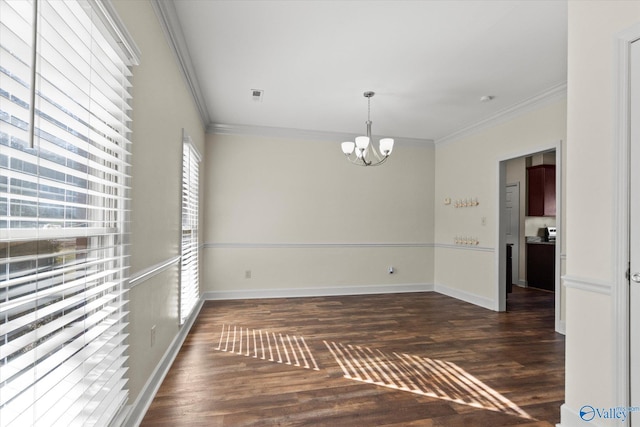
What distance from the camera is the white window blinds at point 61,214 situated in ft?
3.01

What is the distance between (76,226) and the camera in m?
1.34

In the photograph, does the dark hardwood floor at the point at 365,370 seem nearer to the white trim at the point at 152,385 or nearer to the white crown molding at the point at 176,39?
the white trim at the point at 152,385

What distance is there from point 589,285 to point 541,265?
5218 millimetres

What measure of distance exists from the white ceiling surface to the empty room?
3 centimetres

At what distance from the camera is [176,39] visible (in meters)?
Answer: 2.62

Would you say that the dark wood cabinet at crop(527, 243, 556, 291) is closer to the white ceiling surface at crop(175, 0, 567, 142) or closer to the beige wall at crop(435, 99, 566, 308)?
the beige wall at crop(435, 99, 566, 308)

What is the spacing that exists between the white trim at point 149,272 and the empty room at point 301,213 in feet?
0.06

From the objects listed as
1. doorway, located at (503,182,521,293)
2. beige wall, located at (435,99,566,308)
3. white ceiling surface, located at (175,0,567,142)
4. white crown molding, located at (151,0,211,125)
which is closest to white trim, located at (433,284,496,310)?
beige wall, located at (435,99,566,308)

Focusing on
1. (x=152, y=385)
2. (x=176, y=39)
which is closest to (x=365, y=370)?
(x=152, y=385)

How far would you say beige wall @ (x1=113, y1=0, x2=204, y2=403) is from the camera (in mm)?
1896

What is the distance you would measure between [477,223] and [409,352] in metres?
2.61

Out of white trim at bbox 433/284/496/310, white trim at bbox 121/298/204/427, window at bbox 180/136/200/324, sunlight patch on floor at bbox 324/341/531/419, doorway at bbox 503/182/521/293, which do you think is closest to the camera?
white trim at bbox 121/298/204/427

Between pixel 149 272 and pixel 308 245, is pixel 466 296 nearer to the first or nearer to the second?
pixel 308 245

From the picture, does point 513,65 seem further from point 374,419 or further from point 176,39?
point 374,419
